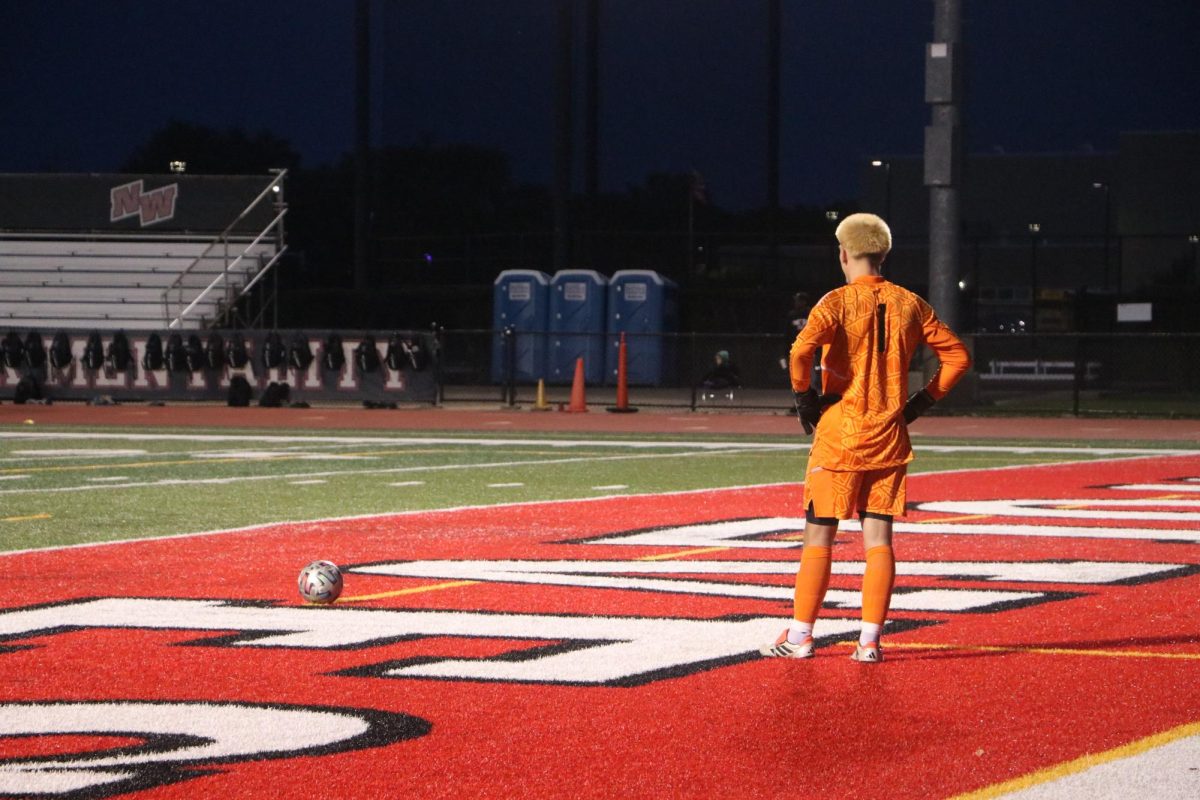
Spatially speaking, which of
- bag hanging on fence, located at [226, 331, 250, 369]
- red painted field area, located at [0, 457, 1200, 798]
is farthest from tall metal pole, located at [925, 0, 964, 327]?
red painted field area, located at [0, 457, 1200, 798]

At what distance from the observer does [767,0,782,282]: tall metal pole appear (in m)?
47.3

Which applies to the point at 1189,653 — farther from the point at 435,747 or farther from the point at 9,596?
the point at 9,596

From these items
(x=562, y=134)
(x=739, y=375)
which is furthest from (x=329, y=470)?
(x=562, y=134)

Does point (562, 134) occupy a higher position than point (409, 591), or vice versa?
point (562, 134)

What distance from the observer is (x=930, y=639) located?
7242mm

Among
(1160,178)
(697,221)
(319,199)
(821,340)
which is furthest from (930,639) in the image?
(319,199)

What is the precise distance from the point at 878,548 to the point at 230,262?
3163cm

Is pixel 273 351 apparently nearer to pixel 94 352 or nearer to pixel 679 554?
pixel 94 352

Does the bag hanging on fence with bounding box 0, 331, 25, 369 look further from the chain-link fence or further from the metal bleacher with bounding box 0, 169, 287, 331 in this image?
the chain-link fence

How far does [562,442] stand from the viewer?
853 inches

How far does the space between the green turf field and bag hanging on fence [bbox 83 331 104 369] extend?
7675 mm

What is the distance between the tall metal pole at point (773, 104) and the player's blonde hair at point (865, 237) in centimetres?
4014

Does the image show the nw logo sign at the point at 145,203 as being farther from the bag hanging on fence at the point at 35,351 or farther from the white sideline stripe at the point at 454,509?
the white sideline stripe at the point at 454,509

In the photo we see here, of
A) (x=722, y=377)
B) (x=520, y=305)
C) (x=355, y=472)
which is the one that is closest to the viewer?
(x=355, y=472)
